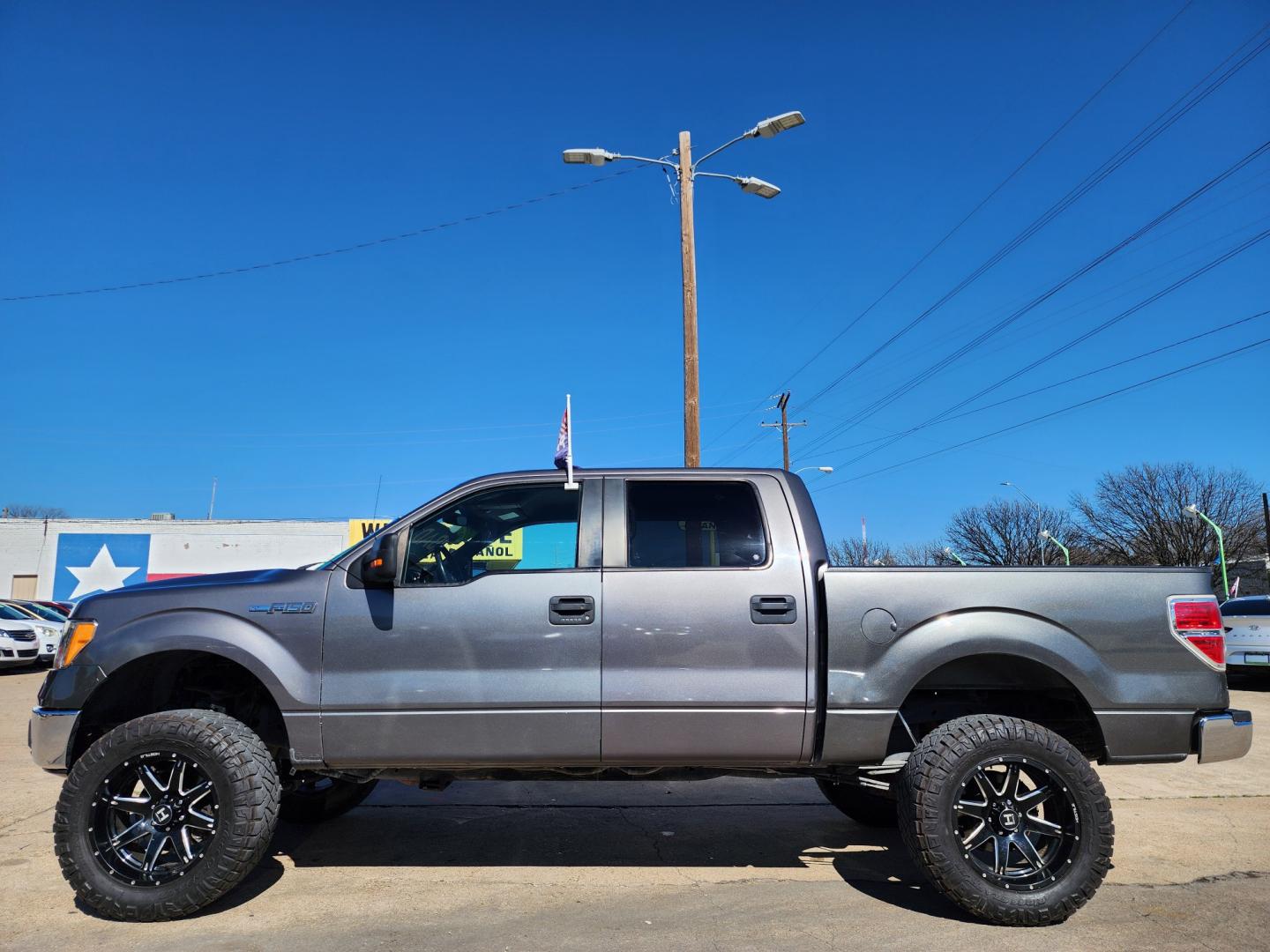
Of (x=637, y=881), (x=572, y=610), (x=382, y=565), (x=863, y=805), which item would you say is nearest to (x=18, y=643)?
(x=382, y=565)

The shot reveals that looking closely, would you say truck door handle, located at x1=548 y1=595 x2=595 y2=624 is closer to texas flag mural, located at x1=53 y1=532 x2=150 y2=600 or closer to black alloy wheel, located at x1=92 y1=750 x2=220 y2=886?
black alloy wheel, located at x1=92 y1=750 x2=220 y2=886

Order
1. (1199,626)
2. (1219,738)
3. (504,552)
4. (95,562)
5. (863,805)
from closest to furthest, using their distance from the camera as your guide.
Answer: (1219,738), (1199,626), (504,552), (863,805), (95,562)

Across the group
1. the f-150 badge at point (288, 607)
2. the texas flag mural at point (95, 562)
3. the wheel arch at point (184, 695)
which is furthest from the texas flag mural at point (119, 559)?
the f-150 badge at point (288, 607)

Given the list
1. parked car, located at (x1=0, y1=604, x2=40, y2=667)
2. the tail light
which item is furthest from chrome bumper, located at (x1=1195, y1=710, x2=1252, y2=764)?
parked car, located at (x1=0, y1=604, x2=40, y2=667)

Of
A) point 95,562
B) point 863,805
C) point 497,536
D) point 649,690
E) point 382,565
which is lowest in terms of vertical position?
point 863,805

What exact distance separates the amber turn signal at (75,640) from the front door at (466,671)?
117 cm

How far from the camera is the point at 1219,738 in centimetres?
391

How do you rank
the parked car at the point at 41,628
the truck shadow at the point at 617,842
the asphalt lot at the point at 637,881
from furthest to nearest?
the parked car at the point at 41,628, the truck shadow at the point at 617,842, the asphalt lot at the point at 637,881

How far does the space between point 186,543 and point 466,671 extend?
35303 mm

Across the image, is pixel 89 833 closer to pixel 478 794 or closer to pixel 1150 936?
pixel 478 794

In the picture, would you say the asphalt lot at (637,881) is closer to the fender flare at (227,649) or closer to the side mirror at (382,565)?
the fender flare at (227,649)

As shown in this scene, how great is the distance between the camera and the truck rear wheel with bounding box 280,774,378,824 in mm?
5496

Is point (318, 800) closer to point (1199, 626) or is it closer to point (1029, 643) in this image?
point (1029, 643)

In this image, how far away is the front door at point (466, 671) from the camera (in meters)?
4.06
